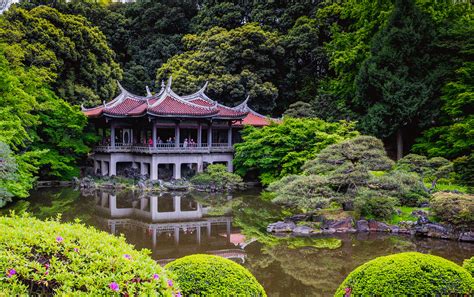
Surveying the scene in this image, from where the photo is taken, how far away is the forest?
20812 millimetres

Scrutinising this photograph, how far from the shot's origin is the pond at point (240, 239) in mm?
9227

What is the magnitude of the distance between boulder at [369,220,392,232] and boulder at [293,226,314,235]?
6.44 feet

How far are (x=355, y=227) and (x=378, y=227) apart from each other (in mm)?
718

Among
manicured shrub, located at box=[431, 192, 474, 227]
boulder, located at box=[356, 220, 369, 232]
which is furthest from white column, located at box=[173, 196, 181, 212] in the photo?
manicured shrub, located at box=[431, 192, 474, 227]

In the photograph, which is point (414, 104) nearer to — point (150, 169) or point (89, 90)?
point (150, 169)

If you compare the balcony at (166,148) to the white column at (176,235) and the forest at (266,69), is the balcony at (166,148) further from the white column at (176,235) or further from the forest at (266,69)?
the white column at (176,235)

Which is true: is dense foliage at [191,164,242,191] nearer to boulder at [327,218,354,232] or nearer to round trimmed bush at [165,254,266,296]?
boulder at [327,218,354,232]

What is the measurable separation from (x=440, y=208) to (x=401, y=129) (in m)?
13.1

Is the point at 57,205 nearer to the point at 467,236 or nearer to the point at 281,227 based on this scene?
the point at 281,227

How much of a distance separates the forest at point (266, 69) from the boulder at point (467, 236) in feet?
12.9

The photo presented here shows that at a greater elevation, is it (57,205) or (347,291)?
(347,291)

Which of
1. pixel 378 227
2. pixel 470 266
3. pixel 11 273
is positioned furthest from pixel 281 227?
pixel 11 273

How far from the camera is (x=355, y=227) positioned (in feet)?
43.8

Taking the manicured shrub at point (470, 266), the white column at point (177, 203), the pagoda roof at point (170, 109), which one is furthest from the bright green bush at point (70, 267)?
the pagoda roof at point (170, 109)
